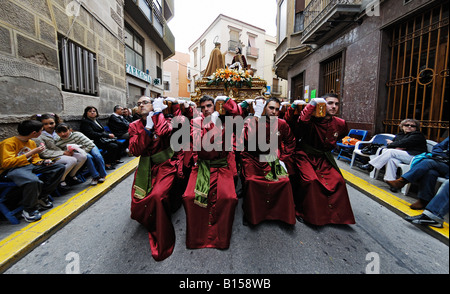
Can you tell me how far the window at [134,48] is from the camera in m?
9.12

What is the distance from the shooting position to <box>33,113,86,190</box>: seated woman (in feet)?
10.2

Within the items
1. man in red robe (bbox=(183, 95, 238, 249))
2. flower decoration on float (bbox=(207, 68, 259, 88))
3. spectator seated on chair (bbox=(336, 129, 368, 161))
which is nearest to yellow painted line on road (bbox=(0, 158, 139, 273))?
man in red robe (bbox=(183, 95, 238, 249))

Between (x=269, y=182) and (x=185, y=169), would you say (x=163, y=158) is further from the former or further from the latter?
(x=269, y=182)

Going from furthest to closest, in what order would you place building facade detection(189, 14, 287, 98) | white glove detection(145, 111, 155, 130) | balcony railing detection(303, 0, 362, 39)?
building facade detection(189, 14, 287, 98), balcony railing detection(303, 0, 362, 39), white glove detection(145, 111, 155, 130)

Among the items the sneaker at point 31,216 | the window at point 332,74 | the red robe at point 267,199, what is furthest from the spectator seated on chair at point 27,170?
the window at point 332,74

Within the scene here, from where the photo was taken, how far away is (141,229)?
7.54ft

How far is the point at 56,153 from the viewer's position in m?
3.16

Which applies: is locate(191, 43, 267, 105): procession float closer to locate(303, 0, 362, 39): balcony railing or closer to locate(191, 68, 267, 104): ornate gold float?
locate(191, 68, 267, 104): ornate gold float

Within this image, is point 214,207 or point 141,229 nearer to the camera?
point 214,207

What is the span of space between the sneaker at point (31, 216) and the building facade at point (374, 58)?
142 inches

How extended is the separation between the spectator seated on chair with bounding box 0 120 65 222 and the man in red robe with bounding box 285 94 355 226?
335 cm

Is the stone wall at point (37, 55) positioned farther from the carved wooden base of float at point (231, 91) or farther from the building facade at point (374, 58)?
the building facade at point (374, 58)
